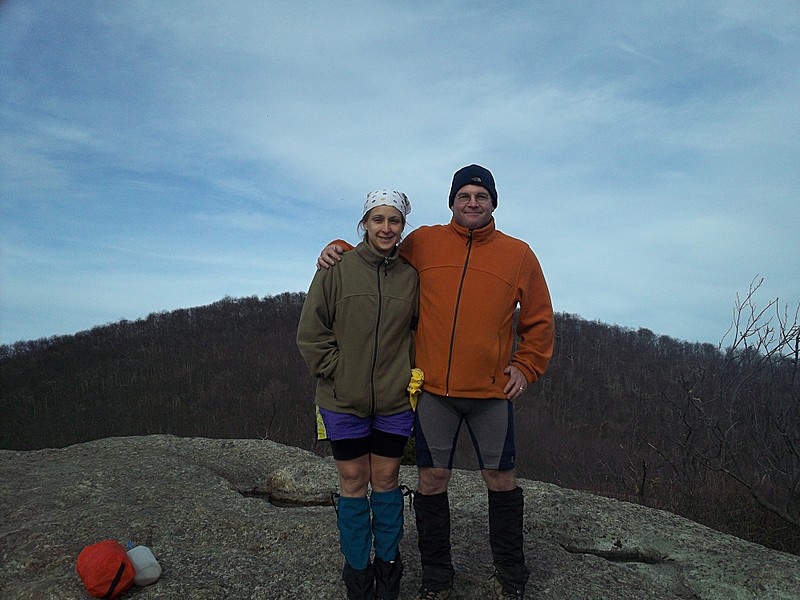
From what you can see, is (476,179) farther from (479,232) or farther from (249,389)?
(249,389)

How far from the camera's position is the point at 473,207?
2887 millimetres

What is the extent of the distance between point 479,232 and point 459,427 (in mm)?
927

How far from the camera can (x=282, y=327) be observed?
1473 inches

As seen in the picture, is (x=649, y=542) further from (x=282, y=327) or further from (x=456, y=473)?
(x=282, y=327)

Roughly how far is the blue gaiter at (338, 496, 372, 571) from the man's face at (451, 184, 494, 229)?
1.40 meters

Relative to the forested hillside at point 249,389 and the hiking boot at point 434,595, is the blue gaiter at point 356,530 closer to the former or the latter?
the hiking boot at point 434,595

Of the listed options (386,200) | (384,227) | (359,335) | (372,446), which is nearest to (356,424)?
(372,446)

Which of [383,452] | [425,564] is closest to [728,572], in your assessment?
[425,564]

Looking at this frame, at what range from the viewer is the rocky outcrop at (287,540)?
136 inches

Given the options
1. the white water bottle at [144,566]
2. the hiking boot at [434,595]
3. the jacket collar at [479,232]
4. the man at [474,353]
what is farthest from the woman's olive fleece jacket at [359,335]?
the white water bottle at [144,566]

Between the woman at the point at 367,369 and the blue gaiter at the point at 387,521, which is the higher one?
the woman at the point at 367,369

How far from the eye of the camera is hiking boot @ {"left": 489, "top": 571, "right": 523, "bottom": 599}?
3021 millimetres

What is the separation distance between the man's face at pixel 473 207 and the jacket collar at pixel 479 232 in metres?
0.02

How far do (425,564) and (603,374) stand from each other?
113ft
